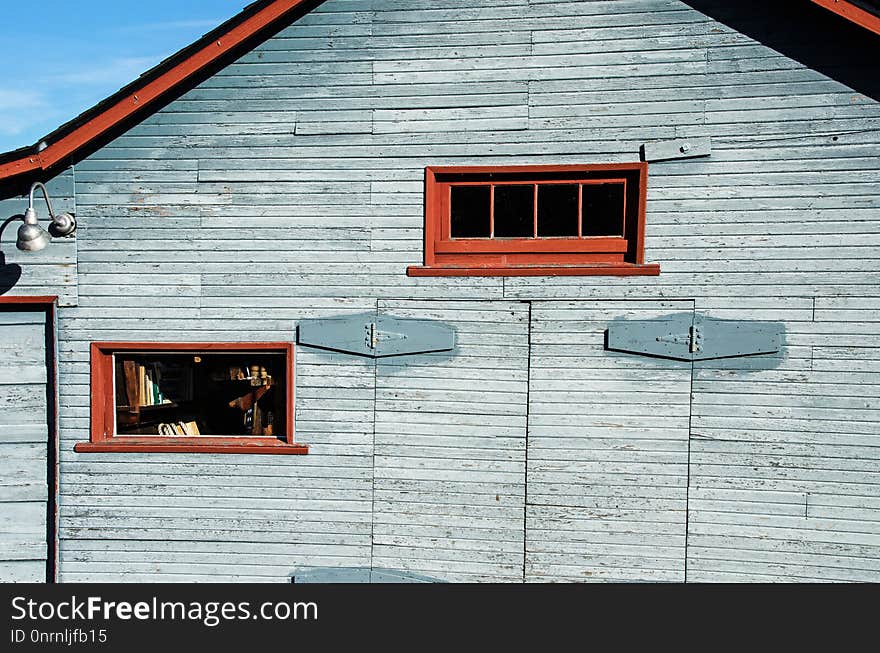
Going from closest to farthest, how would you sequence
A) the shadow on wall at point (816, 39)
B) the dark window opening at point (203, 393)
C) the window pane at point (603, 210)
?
1. the shadow on wall at point (816, 39)
2. the window pane at point (603, 210)
3. the dark window opening at point (203, 393)

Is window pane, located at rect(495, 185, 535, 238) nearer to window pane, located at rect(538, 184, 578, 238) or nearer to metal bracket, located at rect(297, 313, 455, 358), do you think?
window pane, located at rect(538, 184, 578, 238)

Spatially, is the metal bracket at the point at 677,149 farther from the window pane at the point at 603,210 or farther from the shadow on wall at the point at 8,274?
the shadow on wall at the point at 8,274

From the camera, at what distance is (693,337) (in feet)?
17.4

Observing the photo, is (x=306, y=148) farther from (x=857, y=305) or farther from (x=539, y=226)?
(x=857, y=305)

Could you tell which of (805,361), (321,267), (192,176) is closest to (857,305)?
(805,361)

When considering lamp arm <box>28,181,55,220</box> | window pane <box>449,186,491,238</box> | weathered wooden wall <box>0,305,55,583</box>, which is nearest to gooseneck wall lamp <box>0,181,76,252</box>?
lamp arm <box>28,181,55,220</box>

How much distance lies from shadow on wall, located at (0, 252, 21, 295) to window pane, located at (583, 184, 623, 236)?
17.3 feet

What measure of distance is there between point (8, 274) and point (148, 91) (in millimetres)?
2156

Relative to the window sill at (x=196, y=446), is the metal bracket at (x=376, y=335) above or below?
above

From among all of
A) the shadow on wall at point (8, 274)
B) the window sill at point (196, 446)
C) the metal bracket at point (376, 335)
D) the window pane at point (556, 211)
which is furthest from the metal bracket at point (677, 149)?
the shadow on wall at point (8, 274)

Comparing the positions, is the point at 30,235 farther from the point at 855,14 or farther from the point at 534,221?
the point at 855,14

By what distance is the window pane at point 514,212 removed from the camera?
554 centimetres

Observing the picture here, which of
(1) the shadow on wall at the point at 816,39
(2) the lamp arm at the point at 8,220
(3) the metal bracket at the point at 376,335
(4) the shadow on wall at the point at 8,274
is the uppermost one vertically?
(1) the shadow on wall at the point at 816,39

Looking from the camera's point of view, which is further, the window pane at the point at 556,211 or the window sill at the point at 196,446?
the window sill at the point at 196,446
